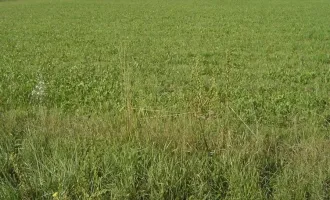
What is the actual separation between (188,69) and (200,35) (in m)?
7.14

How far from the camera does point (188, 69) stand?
857cm

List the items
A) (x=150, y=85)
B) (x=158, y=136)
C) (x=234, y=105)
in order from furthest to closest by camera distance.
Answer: (x=150, y=85) < (x=234, y=105) < (x=158, y=136)

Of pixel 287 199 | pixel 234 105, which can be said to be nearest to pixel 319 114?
pixel 234 105

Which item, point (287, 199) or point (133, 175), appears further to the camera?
point (133, 175)

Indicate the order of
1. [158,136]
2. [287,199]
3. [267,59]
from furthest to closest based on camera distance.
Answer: [267,59], [158,136], [287,199]

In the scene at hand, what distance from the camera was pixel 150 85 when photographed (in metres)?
6.97

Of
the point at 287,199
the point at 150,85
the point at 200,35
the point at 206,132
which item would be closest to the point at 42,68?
the point at 150,85

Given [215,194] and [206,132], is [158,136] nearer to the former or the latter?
[206,132]

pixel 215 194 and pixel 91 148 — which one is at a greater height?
pixel 91 148

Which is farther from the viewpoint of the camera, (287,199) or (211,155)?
(211,155)

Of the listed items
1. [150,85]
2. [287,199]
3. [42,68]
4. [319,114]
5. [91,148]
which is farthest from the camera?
[42,68]

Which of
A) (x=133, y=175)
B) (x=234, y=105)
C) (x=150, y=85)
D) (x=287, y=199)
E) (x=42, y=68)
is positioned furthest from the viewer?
(x=42, y=68)

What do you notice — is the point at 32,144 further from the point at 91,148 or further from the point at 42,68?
the point at 42,68

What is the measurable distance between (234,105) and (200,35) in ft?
33.5
